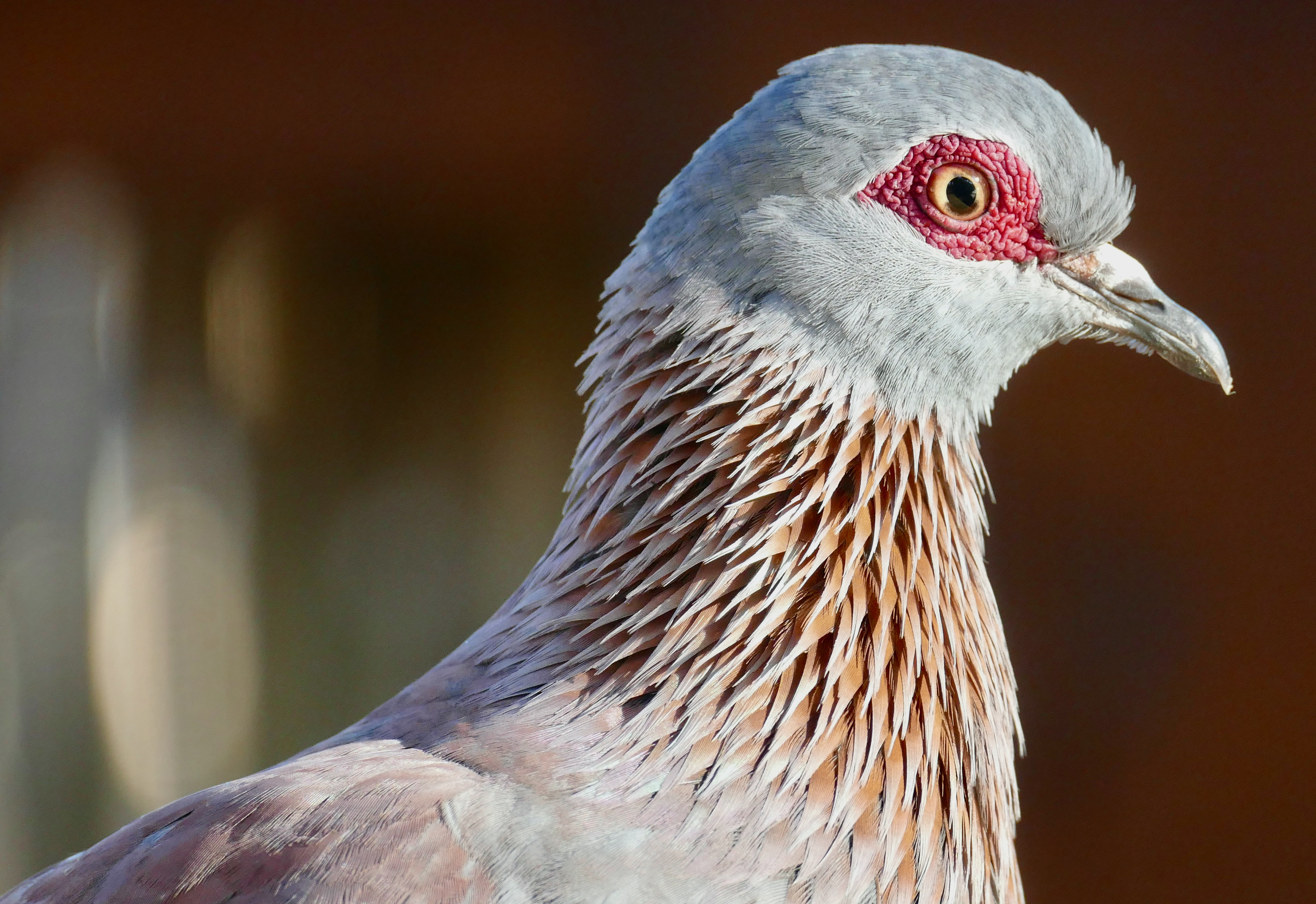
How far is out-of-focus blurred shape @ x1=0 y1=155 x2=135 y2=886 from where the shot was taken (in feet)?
14.3

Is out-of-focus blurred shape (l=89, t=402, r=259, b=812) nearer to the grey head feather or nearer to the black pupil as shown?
the grey head feather

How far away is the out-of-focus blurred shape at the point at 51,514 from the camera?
14.3 feet

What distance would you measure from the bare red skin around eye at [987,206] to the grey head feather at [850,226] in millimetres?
12

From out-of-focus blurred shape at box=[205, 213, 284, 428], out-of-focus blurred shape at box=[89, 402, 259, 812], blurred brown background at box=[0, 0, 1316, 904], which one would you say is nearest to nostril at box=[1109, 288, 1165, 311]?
blurred brown background at box=[0, 0, 1316, 904]

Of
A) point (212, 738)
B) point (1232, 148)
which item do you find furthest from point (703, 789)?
point (212, 738)

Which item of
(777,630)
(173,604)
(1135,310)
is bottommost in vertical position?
(173,604)

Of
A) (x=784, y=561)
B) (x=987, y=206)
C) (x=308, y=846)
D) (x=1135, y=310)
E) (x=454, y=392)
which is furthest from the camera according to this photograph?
(x=454, y=392)

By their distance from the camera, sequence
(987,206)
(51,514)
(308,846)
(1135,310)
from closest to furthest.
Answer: (308,846)
(987,206)
(1135,310)
(51,514)

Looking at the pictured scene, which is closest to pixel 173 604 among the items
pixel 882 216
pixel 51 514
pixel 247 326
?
pixel 51 514

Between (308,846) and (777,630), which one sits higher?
(777,630)

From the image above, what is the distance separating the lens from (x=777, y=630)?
156cm

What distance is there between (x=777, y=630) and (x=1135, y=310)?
0.72 meters

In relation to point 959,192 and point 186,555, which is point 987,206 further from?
point 186,555

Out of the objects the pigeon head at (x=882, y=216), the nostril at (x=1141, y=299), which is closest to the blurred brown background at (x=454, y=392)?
the nostril at (x=1141, y=299)
